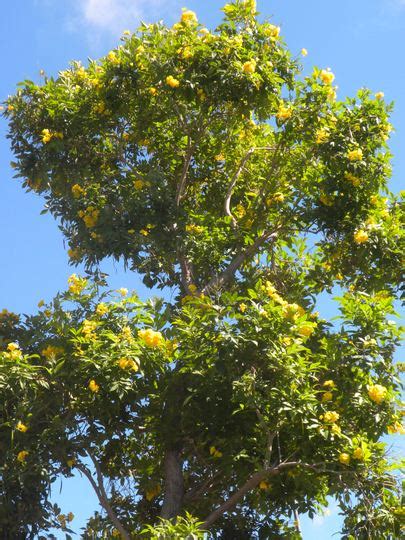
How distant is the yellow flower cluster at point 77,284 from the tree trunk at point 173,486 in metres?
1.67

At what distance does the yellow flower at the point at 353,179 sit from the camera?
7.87m

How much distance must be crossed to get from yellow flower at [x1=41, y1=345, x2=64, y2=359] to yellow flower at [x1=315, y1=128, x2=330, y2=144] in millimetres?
3318

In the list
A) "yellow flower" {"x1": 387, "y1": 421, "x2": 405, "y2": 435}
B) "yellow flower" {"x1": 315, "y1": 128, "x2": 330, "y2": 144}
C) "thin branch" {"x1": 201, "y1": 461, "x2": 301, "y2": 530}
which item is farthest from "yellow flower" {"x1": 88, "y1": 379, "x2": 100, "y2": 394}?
"yellow flower" {"x1": 315, "y1": 128, "x2": 330, "y2": 144}

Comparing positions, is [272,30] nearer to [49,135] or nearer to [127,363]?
[49,135]

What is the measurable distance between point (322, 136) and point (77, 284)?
9.31ft

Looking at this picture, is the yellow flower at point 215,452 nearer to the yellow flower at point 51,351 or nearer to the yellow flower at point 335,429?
the yellow flower at point 335,429

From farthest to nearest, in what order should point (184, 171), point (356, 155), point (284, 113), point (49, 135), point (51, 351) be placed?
point (184, 171) < point (49, 135) < point (284, 113) < point (356, 155) < point (51, 351)

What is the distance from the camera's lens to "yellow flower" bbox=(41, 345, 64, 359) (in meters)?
6.84

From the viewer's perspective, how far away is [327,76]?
8250 mm

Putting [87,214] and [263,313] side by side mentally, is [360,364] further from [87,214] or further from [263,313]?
[87,214]

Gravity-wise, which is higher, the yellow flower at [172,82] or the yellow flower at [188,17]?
the yellow flower at [188,17]

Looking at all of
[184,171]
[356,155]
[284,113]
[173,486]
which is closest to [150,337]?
[173,486]

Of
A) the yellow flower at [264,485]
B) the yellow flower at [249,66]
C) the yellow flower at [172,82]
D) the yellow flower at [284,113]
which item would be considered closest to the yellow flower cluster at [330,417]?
the yellow flower at [264,485]

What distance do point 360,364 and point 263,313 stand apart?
0.94 meters
